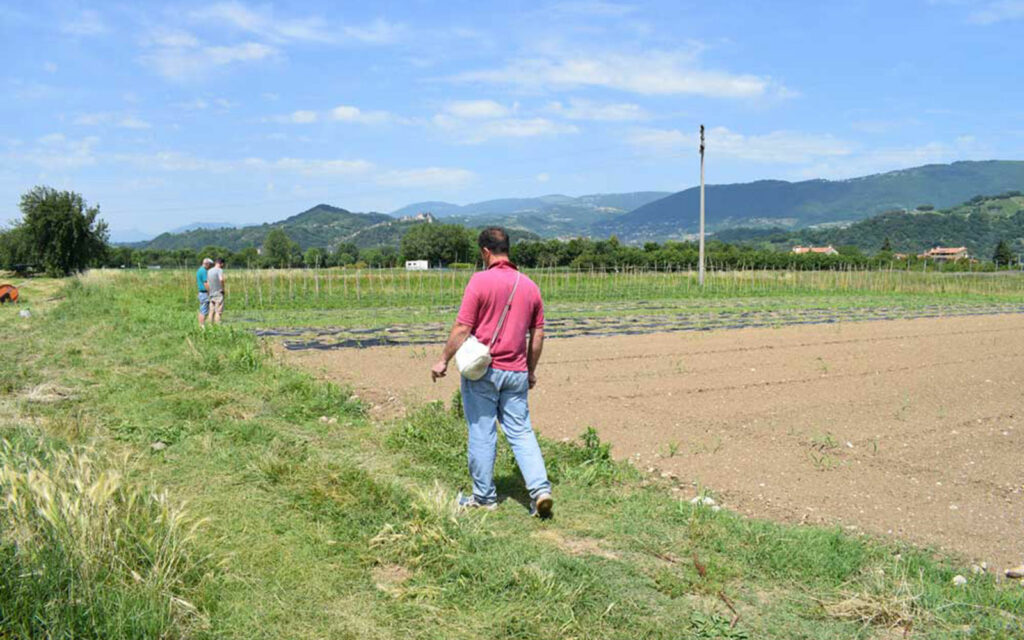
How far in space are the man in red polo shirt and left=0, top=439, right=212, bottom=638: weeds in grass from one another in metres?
1.70

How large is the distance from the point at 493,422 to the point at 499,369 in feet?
1.14

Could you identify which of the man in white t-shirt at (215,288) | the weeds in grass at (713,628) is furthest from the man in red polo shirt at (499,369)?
the man in white t-shirt at (215,288)

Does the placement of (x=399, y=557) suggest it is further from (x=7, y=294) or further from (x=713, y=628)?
(x=7, y=294)

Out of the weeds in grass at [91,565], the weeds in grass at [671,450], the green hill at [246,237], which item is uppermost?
the green hill at [246,237]

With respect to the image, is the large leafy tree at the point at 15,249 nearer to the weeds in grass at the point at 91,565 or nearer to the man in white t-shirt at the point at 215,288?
the man in white t-shirt at the point at 215,288

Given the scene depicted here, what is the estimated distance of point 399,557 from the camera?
364 centimetres

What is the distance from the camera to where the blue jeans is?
14.2 ft

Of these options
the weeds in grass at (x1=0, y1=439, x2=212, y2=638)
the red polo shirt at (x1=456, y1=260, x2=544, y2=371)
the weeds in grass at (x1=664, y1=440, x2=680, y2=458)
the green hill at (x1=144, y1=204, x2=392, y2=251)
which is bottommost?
the weeds in grass at (x1=664, y1=440, x2=680, y2=458)

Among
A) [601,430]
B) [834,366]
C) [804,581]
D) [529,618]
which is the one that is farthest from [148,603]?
[834,366]

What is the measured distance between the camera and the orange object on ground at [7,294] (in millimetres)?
22125

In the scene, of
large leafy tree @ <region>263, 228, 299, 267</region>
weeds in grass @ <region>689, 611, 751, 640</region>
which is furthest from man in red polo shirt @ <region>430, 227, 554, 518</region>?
large leafy tree @ <region>263, 228, 299, 267</region>

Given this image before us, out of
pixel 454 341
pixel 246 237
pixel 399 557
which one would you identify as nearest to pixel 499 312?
pixel 454 341

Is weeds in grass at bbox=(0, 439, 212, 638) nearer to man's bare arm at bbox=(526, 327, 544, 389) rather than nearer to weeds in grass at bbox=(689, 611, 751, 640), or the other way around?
weeds in grass at bbox=(689, 611, 751, 640)

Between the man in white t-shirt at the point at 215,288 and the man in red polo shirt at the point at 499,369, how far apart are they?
35.3 feet
